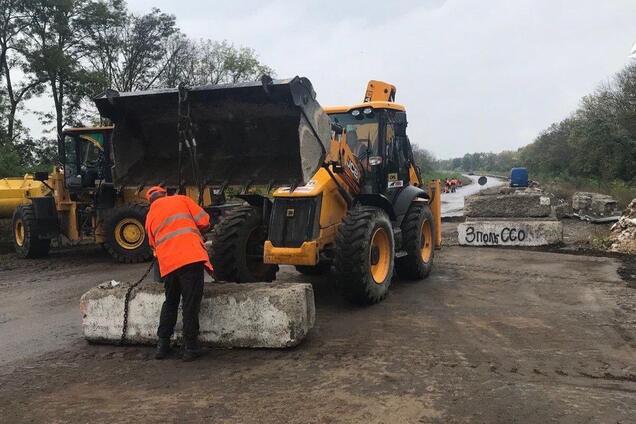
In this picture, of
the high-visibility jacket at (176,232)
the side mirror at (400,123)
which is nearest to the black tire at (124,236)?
the side mirror at (400,123)

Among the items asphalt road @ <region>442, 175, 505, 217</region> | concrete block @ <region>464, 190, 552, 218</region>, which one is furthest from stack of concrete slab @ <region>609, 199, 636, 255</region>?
asphalt road @ <region>442, 175, 505, 217</region>

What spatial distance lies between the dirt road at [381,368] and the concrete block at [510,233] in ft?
13.5

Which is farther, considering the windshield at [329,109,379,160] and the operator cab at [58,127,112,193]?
the operator cab at [58,127,112,193]

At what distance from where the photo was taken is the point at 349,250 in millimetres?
6199

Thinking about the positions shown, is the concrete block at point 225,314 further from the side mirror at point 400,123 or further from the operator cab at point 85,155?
the operator cab at point 85,155

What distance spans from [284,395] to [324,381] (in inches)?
15.6

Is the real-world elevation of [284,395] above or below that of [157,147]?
below

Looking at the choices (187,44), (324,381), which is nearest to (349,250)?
(324,381)

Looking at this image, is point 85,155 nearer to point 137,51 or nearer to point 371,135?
point 371,135

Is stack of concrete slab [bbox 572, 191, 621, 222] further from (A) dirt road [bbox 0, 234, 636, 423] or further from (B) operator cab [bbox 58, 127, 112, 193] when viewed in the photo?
(B) operator cab [bbox 58, 127, 112, 193]

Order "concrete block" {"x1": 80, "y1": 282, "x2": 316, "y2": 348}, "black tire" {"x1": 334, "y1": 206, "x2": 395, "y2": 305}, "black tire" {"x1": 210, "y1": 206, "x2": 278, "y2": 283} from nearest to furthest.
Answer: "concrete block" {"x1": 80, "y1": 282, "x2": 316, "y2": 348} < "black tire" {"x1": 334, "y1": 206, "x2": 395, "y2": 305} < "black tire" {"x1": 210, "y1": 206, "x2": 278, "y2": 283}

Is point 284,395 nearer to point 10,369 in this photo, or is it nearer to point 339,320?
point 339,320

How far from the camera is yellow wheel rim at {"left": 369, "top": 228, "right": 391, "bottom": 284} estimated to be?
22.8 ft

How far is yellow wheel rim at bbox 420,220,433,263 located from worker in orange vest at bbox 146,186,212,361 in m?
4.43
